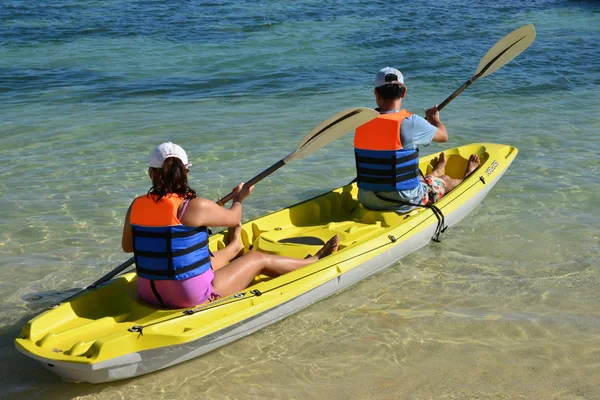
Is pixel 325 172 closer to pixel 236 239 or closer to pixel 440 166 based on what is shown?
pixel 440 166

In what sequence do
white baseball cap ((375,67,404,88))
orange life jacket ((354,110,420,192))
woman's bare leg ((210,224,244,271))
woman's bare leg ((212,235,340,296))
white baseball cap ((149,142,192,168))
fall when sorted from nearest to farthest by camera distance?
white baseball cap ((149,142,192,168)) → woman's bare leg ((212,235,340,296)) → woman's bare leg ((210,224,244,271)) → white baseball cap ((375,67,404,88)) → orange life jacket ((354,110,420,192))

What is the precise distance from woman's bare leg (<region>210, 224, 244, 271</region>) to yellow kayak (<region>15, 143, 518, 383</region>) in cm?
13

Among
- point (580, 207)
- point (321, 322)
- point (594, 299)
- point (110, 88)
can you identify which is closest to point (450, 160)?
point (580, 207)

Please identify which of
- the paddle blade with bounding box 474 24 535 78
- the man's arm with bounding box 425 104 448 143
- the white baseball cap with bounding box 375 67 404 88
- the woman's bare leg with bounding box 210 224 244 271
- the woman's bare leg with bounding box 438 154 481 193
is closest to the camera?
the woman's bare leg with bounding box 210 224 244 271

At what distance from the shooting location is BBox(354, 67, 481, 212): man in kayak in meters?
5.52

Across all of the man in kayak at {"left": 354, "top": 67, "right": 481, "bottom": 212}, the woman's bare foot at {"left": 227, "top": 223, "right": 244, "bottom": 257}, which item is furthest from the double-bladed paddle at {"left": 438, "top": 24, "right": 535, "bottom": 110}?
the woman's bare foot at {"left": 227, "top": 223, "right": 244, "bottom": 257}

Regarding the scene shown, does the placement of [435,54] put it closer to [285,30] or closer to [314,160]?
[285,30]

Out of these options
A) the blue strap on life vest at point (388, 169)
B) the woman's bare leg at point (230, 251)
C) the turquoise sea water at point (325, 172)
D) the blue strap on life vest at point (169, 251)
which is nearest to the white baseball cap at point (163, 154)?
the blue strap on life vest at point (169, 251)

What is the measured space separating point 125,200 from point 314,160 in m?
2.24

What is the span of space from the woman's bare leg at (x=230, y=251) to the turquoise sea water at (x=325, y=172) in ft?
1.98

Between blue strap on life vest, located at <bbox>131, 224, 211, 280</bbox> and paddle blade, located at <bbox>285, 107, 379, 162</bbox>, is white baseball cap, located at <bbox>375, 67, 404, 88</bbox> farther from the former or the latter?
blue strap on life vest, located at <bbox>131, 224, 211, 280</bbox>

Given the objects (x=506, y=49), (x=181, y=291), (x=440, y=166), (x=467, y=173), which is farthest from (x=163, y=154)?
(x=506, y=49)

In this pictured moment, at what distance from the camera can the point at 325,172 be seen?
25.9 feet

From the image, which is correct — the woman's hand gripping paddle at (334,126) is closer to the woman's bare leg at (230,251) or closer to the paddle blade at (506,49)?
the woman's bare leg at (230,251)
